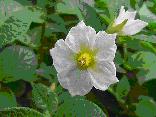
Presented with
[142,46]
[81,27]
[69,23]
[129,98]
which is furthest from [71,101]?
[129,98]

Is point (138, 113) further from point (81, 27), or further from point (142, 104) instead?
point (81, 27)

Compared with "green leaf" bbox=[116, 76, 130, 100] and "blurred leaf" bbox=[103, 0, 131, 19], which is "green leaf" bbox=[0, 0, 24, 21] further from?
"green leaf" bbox=[116, 76, 130, 100]

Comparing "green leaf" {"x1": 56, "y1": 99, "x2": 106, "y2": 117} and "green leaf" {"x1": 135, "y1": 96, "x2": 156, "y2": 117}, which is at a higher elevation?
"green leaf" {"x1": 56, "y1": 99, "x2": 106, "y2": 117}

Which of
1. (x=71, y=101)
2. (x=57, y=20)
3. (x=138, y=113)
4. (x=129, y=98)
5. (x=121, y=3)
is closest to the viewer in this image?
(x=71, y=101)

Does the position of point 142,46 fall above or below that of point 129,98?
above

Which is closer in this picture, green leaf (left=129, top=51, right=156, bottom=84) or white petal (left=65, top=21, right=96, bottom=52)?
white petal (left=65, top=21, right=96, bottom=52)

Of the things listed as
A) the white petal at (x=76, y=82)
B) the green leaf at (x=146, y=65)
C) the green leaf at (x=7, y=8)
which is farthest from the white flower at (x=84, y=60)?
the green leaf at (x=146, y=65)

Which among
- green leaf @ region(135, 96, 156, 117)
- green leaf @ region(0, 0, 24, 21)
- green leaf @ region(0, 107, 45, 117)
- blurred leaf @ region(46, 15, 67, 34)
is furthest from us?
green leaf @ region(135, 96, 156, 117)

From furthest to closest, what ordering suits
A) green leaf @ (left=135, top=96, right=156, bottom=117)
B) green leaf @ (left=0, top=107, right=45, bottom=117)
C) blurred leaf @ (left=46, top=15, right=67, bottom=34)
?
green leaf @ (left=135, top=96, right=156, bottom=117) → blurred leaf @ (left=46, top=15, right=67, bottom=34) → green leaf @ (left=0, top=107, right=45, bottom=117)

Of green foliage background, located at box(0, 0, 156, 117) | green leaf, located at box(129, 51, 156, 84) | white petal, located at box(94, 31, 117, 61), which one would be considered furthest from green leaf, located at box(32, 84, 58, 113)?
green leaf, located at box(129, 51, 156, 84)
